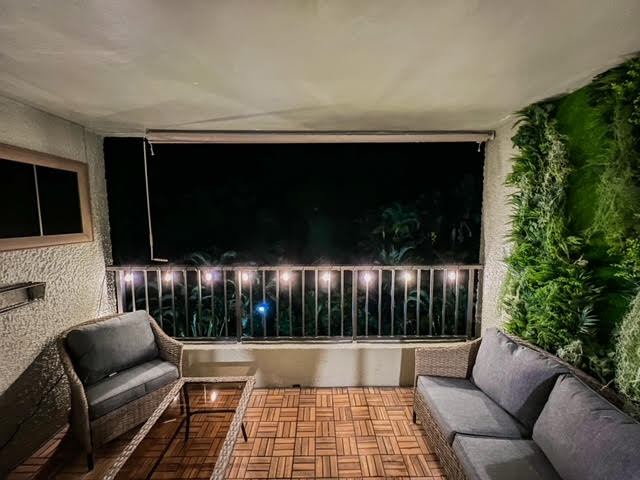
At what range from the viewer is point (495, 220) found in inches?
119

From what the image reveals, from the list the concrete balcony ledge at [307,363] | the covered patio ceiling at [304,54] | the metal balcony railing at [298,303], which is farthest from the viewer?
the metal balcony railing at [298,303]

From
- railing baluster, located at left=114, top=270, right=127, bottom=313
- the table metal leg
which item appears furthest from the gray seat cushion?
railing baluster, located at left=114, top=270, right=127, bottom=313

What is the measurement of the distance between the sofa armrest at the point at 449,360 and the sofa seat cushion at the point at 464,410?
7 cm

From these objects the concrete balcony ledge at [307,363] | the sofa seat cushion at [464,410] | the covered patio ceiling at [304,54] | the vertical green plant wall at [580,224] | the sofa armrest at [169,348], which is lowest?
the concrete balcony ledge at [307,363]

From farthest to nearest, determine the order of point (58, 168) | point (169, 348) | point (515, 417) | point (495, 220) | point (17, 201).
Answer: point (495, 220), point (169, 348), point (58, 168), point (17, 201), point (515, 417)

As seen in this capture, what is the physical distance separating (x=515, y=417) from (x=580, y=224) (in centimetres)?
133

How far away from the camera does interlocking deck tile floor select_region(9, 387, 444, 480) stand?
189 cm

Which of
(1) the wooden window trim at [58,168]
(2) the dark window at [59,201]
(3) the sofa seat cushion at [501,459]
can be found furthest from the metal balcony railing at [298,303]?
(3) the sofa seat cushion at [501,459]

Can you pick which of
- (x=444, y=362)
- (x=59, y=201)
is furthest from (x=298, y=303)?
(x=59, y=201)

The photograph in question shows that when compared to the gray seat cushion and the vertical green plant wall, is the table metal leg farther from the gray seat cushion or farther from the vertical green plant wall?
the vertical green plant wall

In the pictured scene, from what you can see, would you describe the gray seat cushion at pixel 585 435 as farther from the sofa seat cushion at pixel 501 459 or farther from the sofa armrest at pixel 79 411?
the sofa armrest at pixel 79 411

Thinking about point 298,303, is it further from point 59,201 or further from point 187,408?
point 59,201

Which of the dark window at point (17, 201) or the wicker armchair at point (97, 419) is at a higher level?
the dark window at point (17, 201)

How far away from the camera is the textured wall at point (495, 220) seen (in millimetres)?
2805
